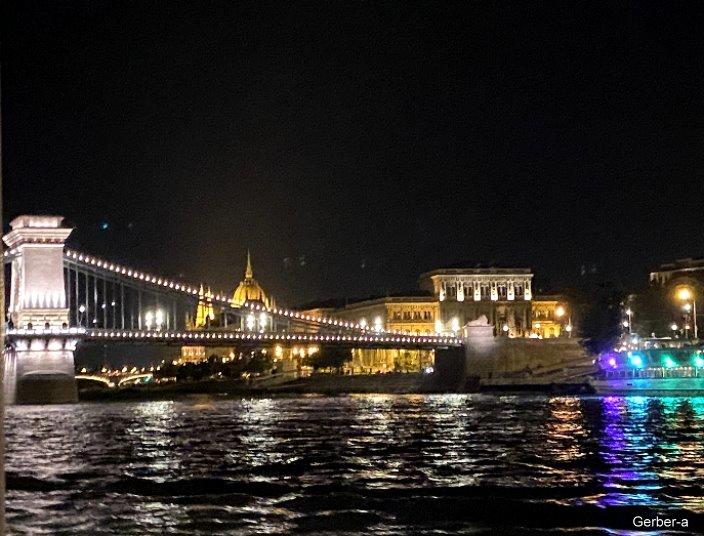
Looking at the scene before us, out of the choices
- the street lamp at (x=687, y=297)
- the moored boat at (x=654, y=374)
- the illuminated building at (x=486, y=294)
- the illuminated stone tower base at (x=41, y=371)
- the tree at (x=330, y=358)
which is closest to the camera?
the illuminated stone tower base at (x=41, y=371)

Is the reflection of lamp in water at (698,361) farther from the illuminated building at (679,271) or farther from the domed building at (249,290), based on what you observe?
the domed building at (249,290)

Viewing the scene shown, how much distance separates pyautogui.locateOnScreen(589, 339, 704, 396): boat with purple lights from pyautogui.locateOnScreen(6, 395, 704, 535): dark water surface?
102 feet

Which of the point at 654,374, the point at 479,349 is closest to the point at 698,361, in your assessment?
the point at 654,374

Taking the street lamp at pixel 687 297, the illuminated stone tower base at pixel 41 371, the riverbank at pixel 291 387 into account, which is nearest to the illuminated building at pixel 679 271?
the street lamp at pixel 687 297

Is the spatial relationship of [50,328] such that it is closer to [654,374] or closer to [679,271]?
[654,374]

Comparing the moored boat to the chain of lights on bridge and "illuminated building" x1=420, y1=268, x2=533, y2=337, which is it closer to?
the chain of lights on bridge

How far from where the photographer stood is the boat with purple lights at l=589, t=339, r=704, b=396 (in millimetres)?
63562

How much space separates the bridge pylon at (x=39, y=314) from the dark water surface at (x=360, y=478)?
31.4 metres

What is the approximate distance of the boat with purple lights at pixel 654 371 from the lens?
63.6 m

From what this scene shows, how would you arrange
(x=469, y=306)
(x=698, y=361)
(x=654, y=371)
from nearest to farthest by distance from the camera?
1. (x=654, y=371)
2. (x=698, y=361)
3. (x=469, y=306)

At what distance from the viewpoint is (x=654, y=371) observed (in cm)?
6500

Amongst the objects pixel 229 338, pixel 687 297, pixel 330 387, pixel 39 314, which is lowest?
pixel 330 387

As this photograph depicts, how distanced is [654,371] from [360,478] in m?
50.6

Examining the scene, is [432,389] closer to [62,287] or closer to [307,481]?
[62,287]
